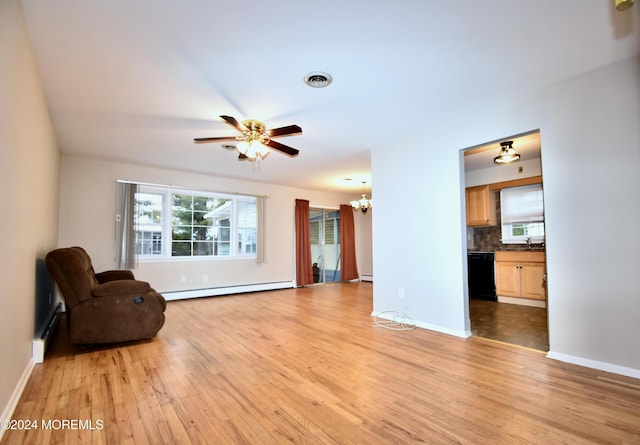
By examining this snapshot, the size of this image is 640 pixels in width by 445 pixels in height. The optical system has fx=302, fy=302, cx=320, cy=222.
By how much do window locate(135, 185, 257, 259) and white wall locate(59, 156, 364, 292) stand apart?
192 mm

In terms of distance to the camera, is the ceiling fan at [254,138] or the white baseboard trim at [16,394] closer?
the white baseboard trim at [16,394]

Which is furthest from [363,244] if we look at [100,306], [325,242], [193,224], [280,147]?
[100,306]

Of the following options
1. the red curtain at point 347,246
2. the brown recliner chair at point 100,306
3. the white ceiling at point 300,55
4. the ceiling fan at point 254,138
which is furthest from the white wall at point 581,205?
the red curtain at point 347,246

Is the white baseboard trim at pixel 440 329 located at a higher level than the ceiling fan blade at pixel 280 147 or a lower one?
lower

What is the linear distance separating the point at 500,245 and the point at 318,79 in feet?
16.6

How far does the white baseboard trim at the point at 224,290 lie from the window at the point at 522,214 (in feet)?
15.3

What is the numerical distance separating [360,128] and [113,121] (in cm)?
284

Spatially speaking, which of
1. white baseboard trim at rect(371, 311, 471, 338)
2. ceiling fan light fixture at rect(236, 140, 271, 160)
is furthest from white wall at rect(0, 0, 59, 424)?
white baseboard trim at rect(371, 311, 471, 338)

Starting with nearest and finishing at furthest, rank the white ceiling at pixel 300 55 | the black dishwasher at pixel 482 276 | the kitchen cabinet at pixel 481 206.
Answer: the white ceiling at pixel 300 55
the black dishwasher at pixel 482 276
the kitchen cabinet at pixel 481 206

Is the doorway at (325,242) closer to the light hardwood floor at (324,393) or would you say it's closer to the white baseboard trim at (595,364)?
the light hardwood floor at (324,393)

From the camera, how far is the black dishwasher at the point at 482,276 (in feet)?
18.0

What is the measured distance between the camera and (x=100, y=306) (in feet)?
9.95

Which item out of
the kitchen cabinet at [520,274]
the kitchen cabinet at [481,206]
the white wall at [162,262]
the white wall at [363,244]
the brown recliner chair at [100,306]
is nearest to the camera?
the brown recliner chair at [100,306]

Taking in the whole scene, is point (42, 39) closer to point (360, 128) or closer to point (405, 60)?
point (405, 60)
